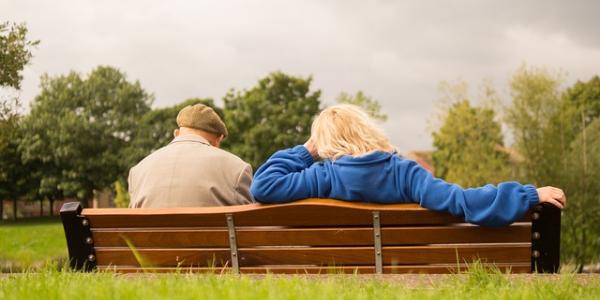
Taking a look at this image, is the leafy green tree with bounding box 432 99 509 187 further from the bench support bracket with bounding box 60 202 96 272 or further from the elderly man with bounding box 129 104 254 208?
the bench support bracket with bounding box 60 202 96 272

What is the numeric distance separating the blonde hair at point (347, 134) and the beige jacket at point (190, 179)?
1.13m

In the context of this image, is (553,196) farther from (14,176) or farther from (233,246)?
(14,176)

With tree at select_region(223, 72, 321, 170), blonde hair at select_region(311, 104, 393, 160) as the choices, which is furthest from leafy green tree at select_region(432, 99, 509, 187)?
blonde hair at select_region(311, 104, 393, 160)

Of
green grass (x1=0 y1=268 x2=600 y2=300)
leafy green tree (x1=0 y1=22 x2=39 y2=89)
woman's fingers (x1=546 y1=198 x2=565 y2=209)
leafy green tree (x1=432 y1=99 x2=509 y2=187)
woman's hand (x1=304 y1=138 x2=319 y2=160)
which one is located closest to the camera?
green grass (x1=0 y1=268 x2=600 y2=300)

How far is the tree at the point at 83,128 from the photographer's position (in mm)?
49781

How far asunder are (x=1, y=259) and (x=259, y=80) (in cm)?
2842

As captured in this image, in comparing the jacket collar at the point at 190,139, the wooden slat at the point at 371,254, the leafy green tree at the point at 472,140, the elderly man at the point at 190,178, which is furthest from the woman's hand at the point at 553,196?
the leafy green tree at the point at 472,140

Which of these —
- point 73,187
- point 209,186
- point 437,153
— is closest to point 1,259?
point 209,186

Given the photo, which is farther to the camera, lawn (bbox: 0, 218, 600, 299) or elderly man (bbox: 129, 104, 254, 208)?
elderly man (bbox: 129, 104, 254, 208)

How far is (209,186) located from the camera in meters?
5.86

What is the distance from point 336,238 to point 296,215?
0.95 ft

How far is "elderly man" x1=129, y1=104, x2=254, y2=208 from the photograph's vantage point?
231 inches

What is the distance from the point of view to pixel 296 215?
479 centimetres

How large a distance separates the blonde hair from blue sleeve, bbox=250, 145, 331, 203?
0.51 ft
